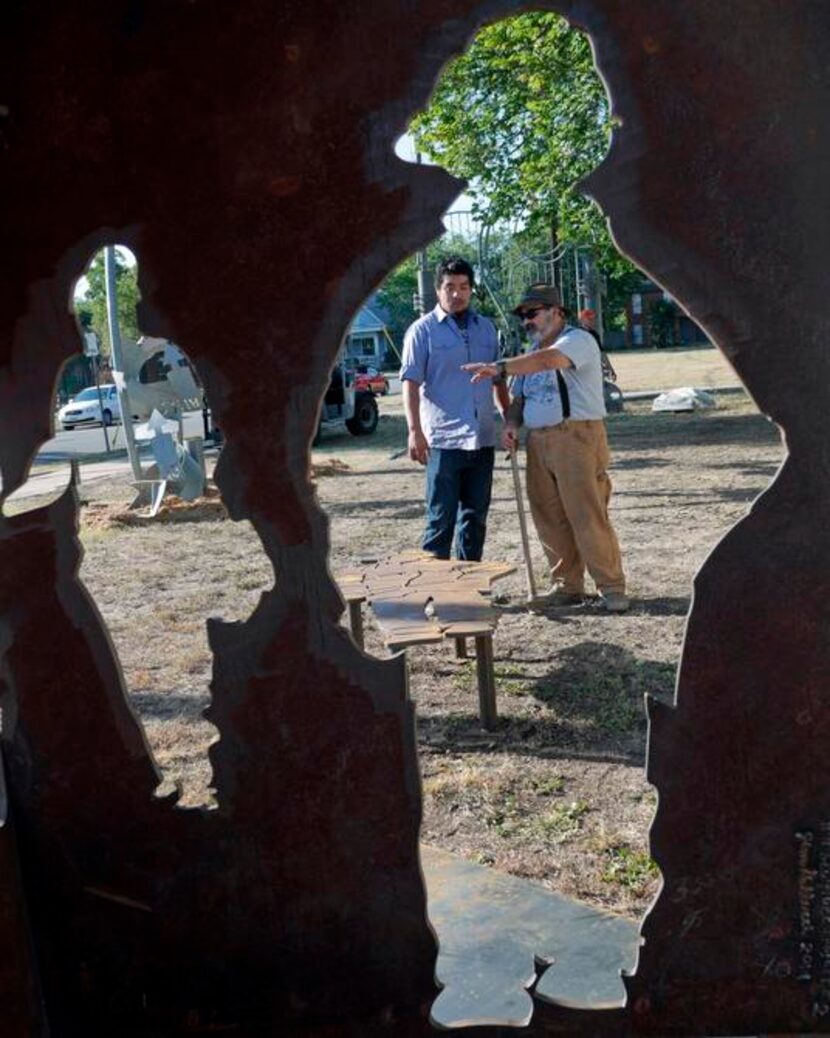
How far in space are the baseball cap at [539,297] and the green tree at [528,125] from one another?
280 inches

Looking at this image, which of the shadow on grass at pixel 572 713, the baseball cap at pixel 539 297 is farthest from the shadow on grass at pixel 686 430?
the shadow on grass at pixel 572 713

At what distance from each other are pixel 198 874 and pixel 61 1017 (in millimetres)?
380

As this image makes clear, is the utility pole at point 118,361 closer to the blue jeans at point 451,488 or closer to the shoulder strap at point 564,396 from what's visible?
the blue jeans at point 451,488

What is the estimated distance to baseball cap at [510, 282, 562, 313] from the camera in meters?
5.47

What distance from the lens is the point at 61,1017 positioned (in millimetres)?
2062

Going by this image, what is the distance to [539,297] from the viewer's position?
5488mm

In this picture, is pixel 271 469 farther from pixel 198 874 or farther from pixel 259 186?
pixel 198 874

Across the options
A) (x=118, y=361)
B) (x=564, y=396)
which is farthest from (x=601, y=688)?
(x=118, y=361)

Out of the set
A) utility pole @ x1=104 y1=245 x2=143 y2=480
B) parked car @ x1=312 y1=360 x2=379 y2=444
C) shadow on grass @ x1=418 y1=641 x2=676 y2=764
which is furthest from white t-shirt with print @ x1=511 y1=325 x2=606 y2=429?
parked car @ x1=312 y1=360 x2=379 y2=444

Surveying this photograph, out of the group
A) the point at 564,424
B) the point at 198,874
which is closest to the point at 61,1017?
the point at 198,874

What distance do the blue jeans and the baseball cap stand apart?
0.72 m

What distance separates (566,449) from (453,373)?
75cm

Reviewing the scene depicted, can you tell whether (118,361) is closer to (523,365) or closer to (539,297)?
(539,297)

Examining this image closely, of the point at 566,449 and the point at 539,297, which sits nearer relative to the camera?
the point at 539,297
